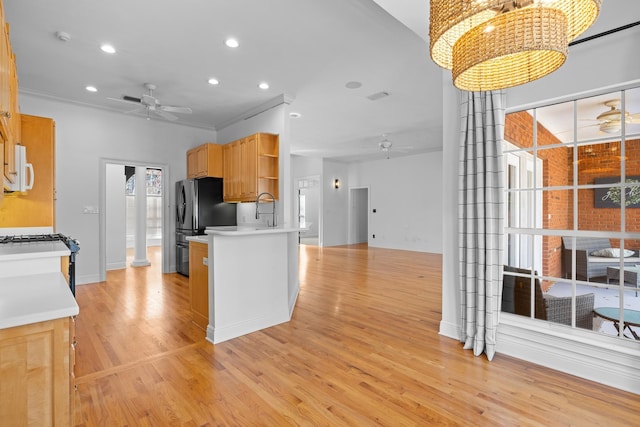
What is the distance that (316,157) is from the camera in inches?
404

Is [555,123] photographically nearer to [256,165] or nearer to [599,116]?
[599,116]

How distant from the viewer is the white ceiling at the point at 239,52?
278cm

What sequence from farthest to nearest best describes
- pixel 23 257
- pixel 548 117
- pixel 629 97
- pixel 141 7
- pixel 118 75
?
pixel 118 75, pixel 141 7, pixel 548 117, pixel 629 97, pixel 23 257

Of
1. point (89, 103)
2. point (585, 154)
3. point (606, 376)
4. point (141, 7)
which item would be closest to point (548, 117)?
point (585, 154)

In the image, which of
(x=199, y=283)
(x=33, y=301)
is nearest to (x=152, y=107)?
(x=199, y=283)

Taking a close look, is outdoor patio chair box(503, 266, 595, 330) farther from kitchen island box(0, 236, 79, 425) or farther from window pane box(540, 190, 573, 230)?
kitchen island box(0, 236, 79, 425)

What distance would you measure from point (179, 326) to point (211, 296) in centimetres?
72

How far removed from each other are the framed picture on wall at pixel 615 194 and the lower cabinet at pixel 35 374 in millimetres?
3230

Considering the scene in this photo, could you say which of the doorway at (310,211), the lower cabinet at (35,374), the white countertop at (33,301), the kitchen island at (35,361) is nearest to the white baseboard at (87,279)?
the white countertop at (33,301)

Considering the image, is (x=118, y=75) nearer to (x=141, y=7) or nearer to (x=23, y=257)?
(x=141, y=7)

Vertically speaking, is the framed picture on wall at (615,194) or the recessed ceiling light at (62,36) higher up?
the recessed ceiling light at (62,36)

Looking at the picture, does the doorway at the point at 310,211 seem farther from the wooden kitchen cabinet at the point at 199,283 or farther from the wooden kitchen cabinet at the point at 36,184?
the wooden kitchen cabinet at the point at 36,184

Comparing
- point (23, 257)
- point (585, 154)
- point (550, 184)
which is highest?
point (585, 154)

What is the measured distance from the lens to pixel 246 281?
3195 mm
